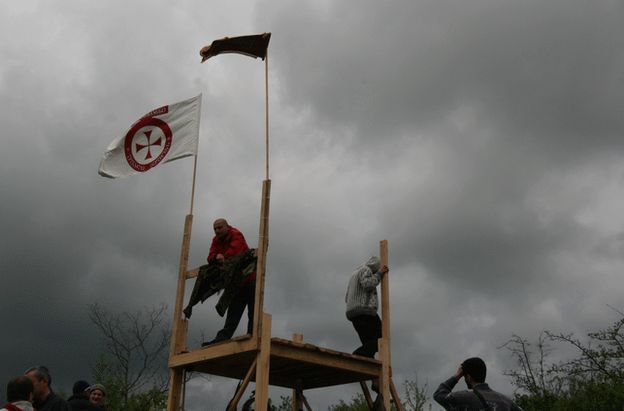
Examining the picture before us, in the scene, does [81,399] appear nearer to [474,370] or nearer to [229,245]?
[229,245]

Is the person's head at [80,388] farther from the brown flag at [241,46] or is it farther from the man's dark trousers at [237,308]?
the brown flag at [241,46]

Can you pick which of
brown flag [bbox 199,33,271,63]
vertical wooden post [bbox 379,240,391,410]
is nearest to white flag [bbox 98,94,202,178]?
brown flag [bbox 199,33,271,63]

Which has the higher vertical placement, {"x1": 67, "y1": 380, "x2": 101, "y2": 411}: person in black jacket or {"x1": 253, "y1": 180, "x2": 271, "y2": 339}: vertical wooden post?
{"x1": 253, "y1": 180, "x2": 271, "y2": 339}: vertical wooden post

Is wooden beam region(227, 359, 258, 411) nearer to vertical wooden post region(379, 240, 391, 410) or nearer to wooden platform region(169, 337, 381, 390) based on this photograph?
wooden platform region(169, 337, 381, 390)

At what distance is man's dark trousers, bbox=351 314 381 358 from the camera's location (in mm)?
10250

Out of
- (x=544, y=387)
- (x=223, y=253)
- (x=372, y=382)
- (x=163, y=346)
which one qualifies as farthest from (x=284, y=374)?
(x=163, y=346)

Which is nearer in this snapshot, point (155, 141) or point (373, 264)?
point (373, 264)

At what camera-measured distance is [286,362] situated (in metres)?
9.71

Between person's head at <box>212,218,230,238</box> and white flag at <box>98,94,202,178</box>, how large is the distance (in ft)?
5.74

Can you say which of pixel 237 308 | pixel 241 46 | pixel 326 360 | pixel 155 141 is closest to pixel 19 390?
→ pixel 237 308

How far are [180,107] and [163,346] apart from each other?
2933 cm

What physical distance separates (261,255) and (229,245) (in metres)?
0.97

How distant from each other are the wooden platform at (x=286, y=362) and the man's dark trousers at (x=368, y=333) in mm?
309

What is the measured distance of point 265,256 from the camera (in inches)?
351
